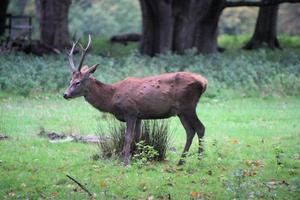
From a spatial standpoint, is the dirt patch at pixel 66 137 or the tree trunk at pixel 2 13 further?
the tree trunk at pixel 2 13

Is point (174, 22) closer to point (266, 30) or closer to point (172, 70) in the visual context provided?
point (172, 70)

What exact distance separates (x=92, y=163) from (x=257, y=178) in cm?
249

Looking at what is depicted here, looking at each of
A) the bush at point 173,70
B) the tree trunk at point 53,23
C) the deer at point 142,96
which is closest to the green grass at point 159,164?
the deer at point 142,96

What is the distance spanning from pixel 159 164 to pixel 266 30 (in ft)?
77.2

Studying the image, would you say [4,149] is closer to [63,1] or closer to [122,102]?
[122,102]

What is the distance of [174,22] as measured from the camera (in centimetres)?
2800

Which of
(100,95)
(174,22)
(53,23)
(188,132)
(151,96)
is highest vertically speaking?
(151,96)

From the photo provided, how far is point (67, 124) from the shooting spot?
50.3 feet

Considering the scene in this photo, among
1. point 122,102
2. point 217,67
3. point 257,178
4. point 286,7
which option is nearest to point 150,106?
point 122,102

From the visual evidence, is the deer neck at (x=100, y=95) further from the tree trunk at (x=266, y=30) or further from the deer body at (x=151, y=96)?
the tree trunk at (x=266, y=30)

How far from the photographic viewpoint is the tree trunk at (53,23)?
28453 millimetres

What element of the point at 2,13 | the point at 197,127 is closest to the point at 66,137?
the point at 197,127

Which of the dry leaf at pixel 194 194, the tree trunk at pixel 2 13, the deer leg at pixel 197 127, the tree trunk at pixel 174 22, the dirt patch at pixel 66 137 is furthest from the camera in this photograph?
the tree trunk at pixel 2 13

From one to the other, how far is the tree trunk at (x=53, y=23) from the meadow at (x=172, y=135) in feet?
13.2
